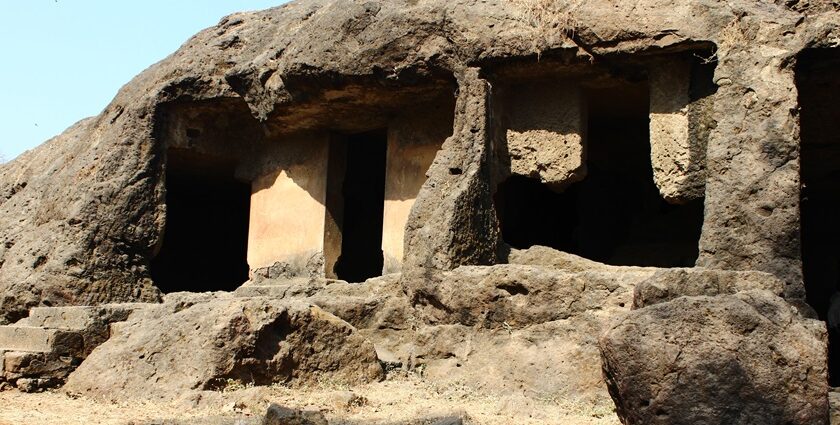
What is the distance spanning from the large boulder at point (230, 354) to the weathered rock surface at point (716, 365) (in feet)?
8.34

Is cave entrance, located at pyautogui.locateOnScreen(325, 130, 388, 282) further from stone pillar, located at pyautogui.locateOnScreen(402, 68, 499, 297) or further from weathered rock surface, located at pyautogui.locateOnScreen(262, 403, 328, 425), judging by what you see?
weathered rock surface, located at pyautogui.locateOnScreen(262, 403, 328, 425)

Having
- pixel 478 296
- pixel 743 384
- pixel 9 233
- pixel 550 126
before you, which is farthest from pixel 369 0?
pixel 743 384

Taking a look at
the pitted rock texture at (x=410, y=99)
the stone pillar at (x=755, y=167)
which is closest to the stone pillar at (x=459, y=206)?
the pitted rock texture at (x=410, y=99)

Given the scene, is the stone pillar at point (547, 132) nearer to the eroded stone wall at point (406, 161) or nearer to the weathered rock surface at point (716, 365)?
the eroded stone wall at point (406, 161)

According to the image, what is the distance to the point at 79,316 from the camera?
782 cm

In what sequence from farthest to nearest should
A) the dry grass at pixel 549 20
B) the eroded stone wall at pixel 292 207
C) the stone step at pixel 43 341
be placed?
1. the eroded stone wall at pixel 292 207
2. the dry grass at pixel 549 20
3. the stone step at pixel 43 341

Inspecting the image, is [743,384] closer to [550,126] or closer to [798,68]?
[798,68]

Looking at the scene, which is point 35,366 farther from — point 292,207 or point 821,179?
point 821,179

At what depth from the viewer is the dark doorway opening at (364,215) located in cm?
1255

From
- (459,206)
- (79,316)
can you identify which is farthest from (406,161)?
(79,316)

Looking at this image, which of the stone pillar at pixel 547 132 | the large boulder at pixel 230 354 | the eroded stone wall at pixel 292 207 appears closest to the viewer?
the large boulder at pixel 230 354

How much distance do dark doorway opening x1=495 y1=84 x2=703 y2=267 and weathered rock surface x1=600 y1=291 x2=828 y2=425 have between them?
18.2 ft

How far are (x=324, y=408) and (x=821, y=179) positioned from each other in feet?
21.9

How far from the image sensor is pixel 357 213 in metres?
12.8
